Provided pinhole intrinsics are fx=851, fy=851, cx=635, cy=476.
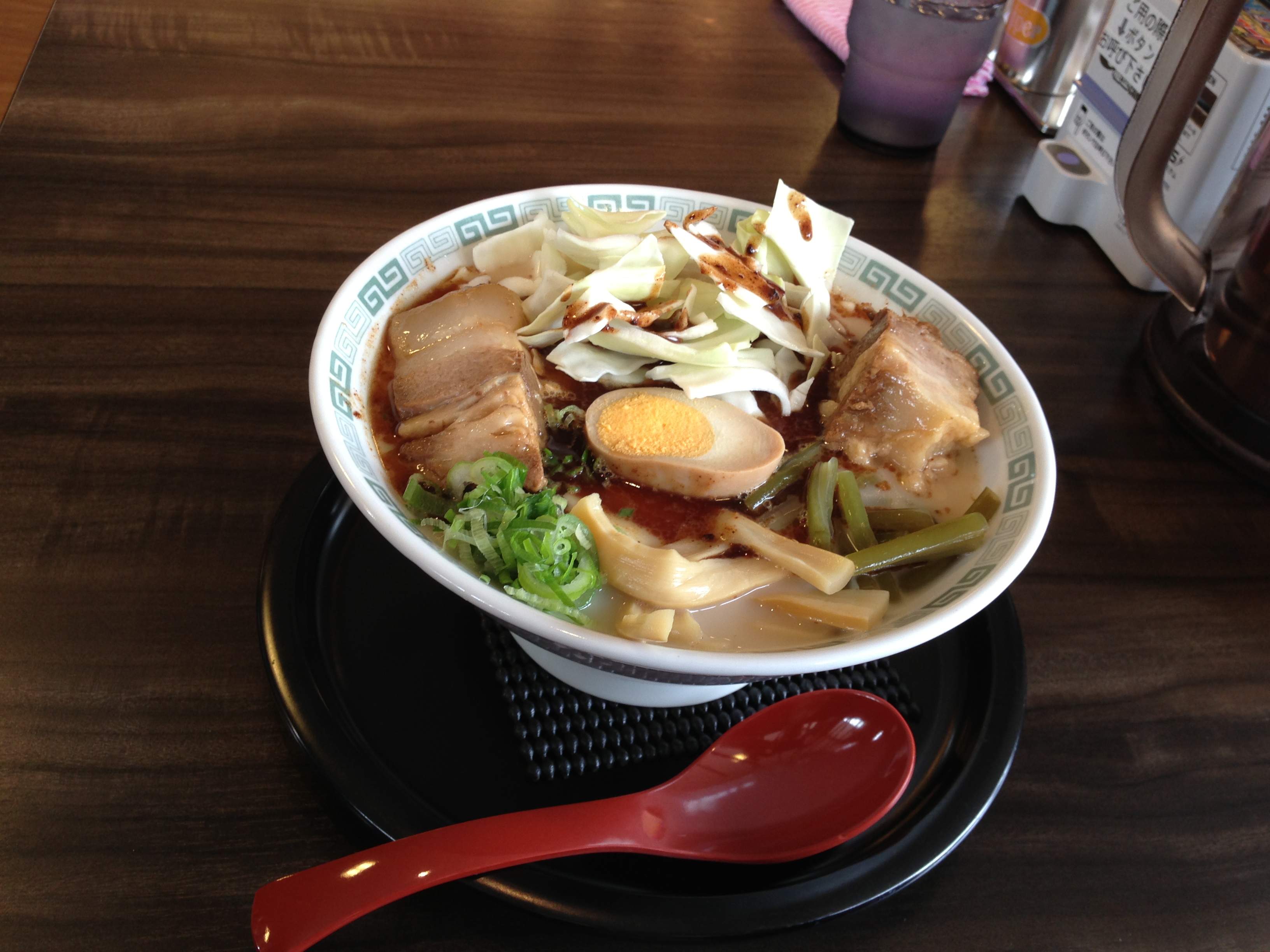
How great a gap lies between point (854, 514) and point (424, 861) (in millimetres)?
718

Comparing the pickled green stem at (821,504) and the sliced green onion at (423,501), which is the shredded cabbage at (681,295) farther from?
the sliced green onion at (423,501)

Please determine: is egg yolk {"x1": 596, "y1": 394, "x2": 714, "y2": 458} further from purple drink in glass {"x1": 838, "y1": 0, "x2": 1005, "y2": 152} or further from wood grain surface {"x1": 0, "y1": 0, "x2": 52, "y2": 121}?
wood grain surface {"x1": 0, "y1": 0, "x2": 52, "y2": 121}

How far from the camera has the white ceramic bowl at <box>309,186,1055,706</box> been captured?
0.94 metres

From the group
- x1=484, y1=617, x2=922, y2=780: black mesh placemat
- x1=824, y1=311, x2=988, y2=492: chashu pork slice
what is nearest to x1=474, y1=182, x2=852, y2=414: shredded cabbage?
x1=824, y1=311, x2=988, y2=492: chashu pork slice

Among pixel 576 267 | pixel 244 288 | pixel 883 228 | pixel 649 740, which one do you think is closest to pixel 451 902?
pixel 649 740

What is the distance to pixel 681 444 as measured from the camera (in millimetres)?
→ 1281

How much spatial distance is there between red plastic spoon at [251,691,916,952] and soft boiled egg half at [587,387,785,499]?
0.33 m

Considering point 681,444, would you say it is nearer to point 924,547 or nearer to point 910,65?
point 924,547

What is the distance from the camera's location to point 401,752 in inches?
43.3

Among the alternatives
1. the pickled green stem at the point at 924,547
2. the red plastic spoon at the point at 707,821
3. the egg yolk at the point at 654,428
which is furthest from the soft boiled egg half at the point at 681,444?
the red plastic spoon at the point at 707,821

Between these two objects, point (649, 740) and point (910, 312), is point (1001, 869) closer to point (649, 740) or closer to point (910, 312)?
point (649, 740)

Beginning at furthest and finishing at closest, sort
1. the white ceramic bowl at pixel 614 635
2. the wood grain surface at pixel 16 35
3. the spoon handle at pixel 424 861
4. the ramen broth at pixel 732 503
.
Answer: the wood grain surface at pixel 16 35 → the ramen broth at pixel 732 503 → the white ceramic bowl at pixel 614 635 → the spoon handle at pixel 424 861

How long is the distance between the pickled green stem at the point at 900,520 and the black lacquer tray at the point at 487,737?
0.22m

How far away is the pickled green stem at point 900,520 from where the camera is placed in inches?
48.3
